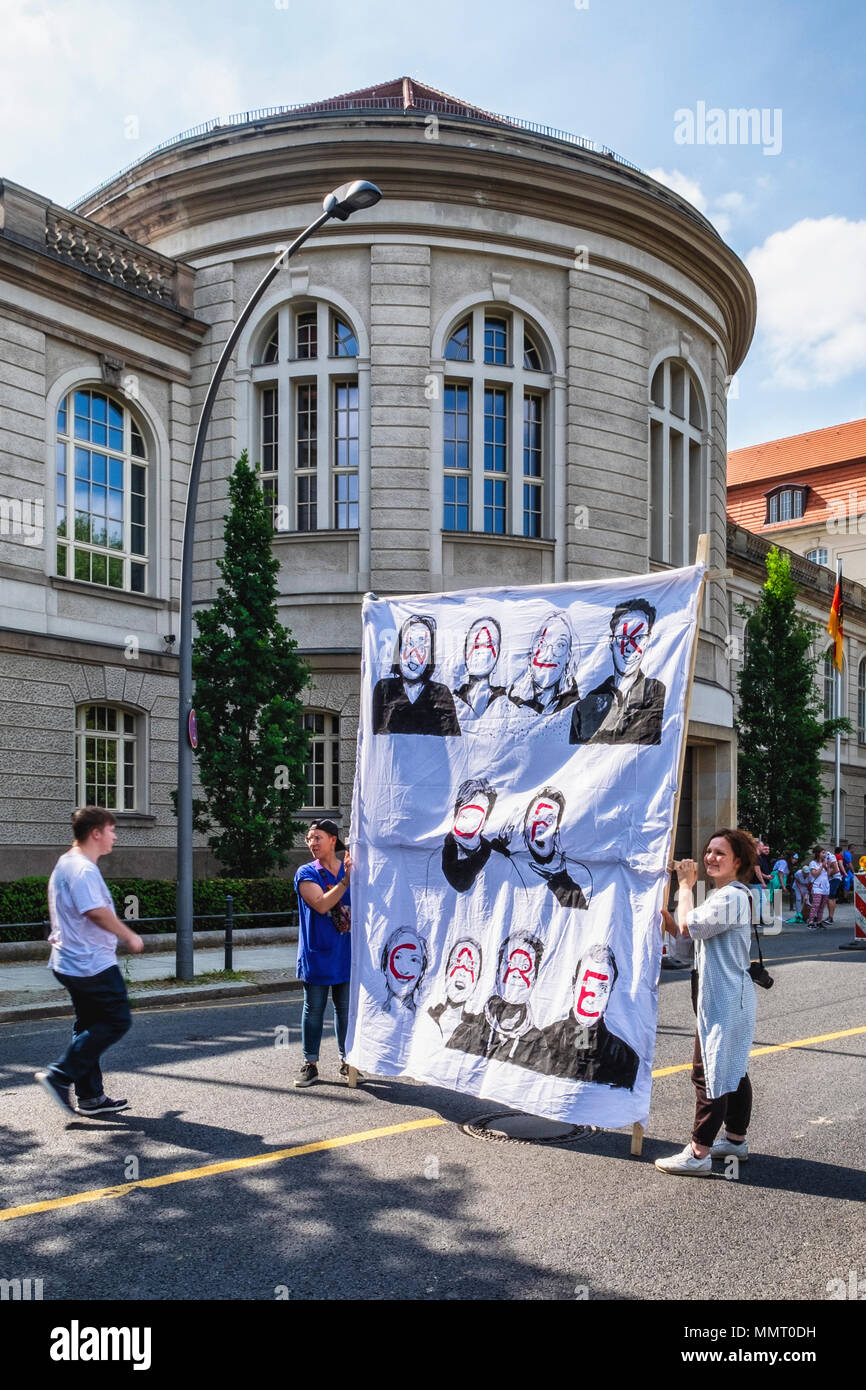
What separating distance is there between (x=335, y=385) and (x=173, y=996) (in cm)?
1496

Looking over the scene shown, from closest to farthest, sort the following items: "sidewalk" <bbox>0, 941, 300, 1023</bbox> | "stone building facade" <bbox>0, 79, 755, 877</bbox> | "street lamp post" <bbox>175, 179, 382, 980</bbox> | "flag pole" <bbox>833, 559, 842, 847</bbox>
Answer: "sidewalk" <bbox>0, 941, 300, 1023</bbox> < "street lamp post" <bbox>175, 179, 382, 980</bbox> < "stone building facade" <bbox>0, 79, 755, 877</bbox> < "flag pole" <bbox>833, 559, 842, 847</bbox>

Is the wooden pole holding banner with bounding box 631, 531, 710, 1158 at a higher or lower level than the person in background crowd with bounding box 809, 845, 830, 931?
higher

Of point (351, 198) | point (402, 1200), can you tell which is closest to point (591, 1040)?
point (402, 1200)

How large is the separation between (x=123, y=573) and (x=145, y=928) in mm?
7830

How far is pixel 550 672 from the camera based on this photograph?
6.79m

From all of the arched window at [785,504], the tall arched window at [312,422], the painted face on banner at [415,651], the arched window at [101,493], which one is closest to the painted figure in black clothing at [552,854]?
the painted face on banner at [415,651]

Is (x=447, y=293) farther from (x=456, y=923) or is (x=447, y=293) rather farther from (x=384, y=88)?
(x=456, y=923)

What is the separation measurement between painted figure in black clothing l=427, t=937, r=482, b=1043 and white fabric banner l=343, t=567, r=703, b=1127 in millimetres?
12

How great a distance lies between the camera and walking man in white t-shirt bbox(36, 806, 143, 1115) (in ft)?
22.9

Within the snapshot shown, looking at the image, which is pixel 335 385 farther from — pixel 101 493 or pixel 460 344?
pixel 101 493

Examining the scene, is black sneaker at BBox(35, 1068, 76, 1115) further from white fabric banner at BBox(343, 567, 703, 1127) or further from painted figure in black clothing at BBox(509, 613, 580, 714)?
painted figure in black clothing at BBox(509, 613, 580, 714)

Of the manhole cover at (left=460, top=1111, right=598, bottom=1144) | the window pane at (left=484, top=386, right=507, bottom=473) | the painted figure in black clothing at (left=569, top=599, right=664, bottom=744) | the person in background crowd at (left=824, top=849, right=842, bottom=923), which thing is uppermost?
the window pane at (left=484, top=386, right=507, bottom=473)

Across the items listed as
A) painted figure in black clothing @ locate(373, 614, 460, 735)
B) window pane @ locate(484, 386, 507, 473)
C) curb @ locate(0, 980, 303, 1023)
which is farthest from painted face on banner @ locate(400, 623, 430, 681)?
window pane @ locate(484, 386, 507, 473)

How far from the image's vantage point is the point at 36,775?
20141 millimetres
